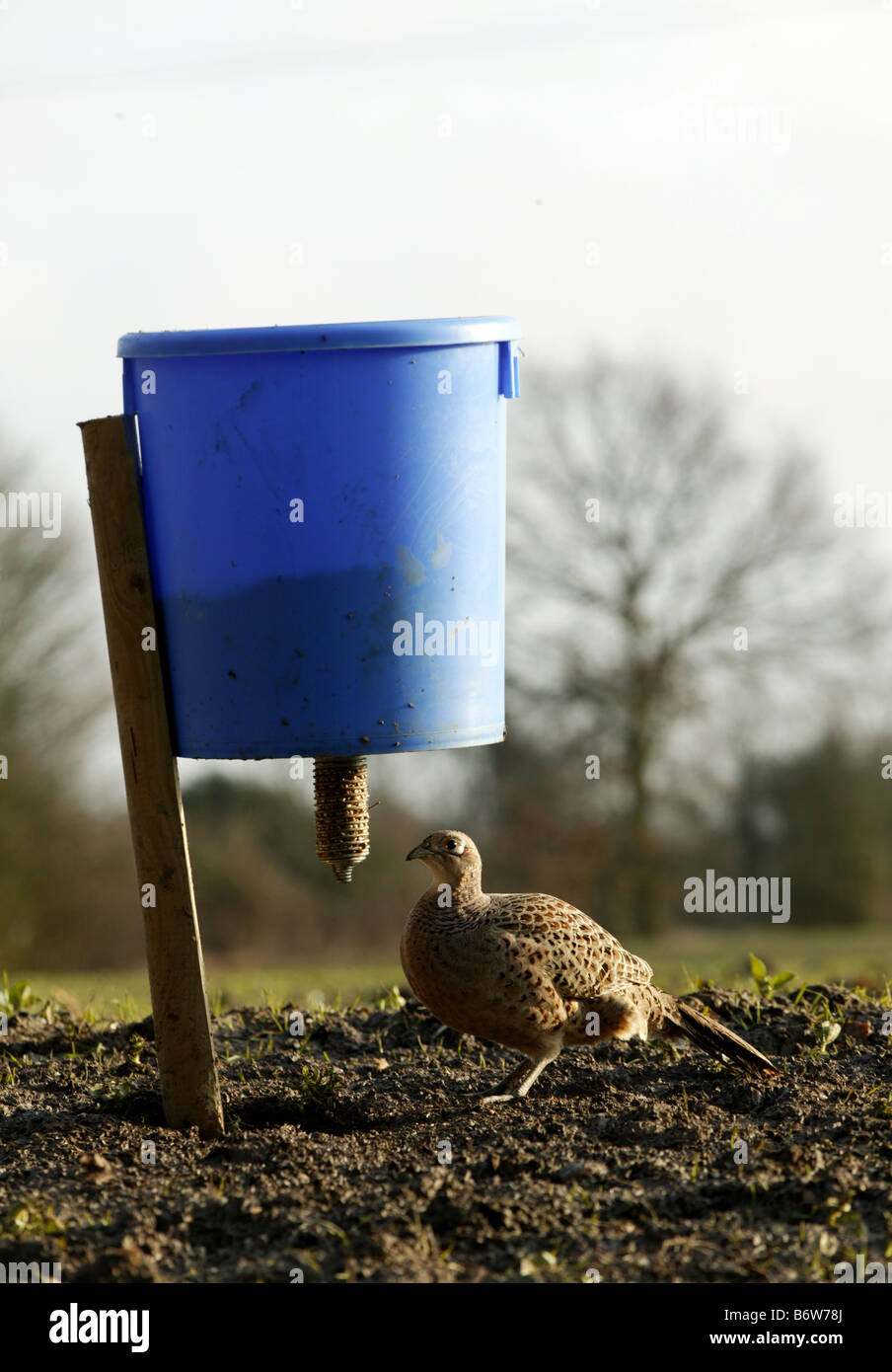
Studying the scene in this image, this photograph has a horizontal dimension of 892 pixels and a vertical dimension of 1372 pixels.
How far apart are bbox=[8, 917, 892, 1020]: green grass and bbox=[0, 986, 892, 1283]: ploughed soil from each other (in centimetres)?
88

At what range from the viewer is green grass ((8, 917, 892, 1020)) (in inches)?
252

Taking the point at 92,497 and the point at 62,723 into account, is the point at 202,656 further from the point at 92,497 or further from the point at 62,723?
the point at 62,723

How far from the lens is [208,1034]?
4195 millimetres

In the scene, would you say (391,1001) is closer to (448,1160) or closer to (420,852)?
(420,852)

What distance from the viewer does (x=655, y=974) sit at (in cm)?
778

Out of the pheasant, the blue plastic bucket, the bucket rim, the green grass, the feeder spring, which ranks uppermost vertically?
the bucket rim

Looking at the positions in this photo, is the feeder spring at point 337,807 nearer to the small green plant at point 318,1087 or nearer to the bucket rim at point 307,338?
the small green plant at point 318,1087

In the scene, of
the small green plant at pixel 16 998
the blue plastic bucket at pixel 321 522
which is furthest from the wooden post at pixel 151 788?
the small green plant at pixel 16 998

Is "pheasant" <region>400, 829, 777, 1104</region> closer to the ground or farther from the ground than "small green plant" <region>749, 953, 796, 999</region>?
farther from the ground

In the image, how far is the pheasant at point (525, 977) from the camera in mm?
4375

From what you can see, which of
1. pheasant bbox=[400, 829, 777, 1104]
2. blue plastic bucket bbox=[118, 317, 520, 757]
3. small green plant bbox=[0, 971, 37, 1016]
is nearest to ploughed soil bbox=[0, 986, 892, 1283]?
pheasant bbox=[400, 829, 777, 1104]

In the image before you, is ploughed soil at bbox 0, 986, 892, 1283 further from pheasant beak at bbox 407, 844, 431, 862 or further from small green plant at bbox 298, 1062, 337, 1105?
pheasant beak at bbox 407, 844, 431, 862

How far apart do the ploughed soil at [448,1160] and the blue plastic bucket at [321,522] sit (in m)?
1.15

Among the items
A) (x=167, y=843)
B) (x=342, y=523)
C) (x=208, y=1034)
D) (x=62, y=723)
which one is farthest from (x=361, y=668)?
(x=62, y=723)
